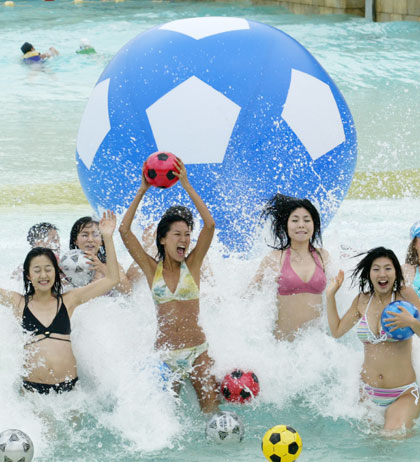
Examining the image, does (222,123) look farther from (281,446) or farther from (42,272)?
(281,446)

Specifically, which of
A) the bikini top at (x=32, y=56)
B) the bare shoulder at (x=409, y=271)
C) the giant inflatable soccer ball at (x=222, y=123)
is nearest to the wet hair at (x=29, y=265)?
the giant inflatable soccer ball at (x=222, y=123)

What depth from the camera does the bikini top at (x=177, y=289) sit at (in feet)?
12.7

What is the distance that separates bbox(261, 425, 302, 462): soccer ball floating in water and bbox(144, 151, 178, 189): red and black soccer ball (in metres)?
1.23

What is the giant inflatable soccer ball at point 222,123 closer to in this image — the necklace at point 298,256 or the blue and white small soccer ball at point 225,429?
the necklace at point 298,256

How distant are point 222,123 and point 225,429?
159 cm

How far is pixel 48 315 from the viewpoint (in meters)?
3.93

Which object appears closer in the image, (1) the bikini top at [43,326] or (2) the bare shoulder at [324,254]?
(1) the bikini top at [43,326]

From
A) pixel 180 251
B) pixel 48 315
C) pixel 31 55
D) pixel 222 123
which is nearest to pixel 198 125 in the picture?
pixel 222 123

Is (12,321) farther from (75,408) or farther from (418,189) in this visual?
(418,189)

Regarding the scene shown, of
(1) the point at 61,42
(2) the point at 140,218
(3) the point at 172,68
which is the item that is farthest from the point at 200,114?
(1) the point at 61,42

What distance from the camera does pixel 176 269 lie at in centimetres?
393

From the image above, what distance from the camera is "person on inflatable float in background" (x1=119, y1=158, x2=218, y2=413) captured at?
3.88 m

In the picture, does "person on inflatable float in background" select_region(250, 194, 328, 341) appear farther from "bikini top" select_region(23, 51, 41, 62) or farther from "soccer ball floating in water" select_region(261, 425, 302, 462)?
"bikini top" select_region(23, 51, 41, 62)

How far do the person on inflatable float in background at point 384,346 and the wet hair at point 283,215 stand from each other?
1.67ft
